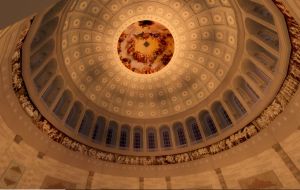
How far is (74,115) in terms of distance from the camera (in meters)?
19.2

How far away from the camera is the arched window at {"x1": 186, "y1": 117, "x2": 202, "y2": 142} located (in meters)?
19.9

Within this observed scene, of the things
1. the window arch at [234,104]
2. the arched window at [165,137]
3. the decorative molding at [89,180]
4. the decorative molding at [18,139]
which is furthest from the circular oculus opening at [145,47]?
the decorative molding at [18,139]

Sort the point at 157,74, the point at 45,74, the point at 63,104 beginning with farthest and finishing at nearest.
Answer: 1. the point at 157,74
2. the point at 63,104
3. the point at 45,74

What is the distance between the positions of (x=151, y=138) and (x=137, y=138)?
1213mm

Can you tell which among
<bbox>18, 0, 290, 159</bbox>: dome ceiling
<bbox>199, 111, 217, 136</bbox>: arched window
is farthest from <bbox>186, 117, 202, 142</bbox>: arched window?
<bbox>199, 111, 217, 136</bbox>: arched window

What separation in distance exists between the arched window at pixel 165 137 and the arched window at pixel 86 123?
20.0 feet

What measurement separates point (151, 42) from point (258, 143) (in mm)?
11543

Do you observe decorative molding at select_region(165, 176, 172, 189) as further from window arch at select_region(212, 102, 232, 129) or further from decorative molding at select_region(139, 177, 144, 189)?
window arch at select_region(212, 102, 232, 129)

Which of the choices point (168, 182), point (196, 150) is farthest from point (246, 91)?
point (168, 182)

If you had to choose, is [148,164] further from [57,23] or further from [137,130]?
[57,23]

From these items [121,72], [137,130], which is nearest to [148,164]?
[137,130]

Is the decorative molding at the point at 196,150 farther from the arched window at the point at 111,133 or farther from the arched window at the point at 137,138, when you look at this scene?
the arched window at the point at 111,133

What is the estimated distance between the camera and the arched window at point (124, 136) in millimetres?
20462

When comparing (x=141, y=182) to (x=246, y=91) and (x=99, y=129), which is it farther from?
(x=246, y=91)
